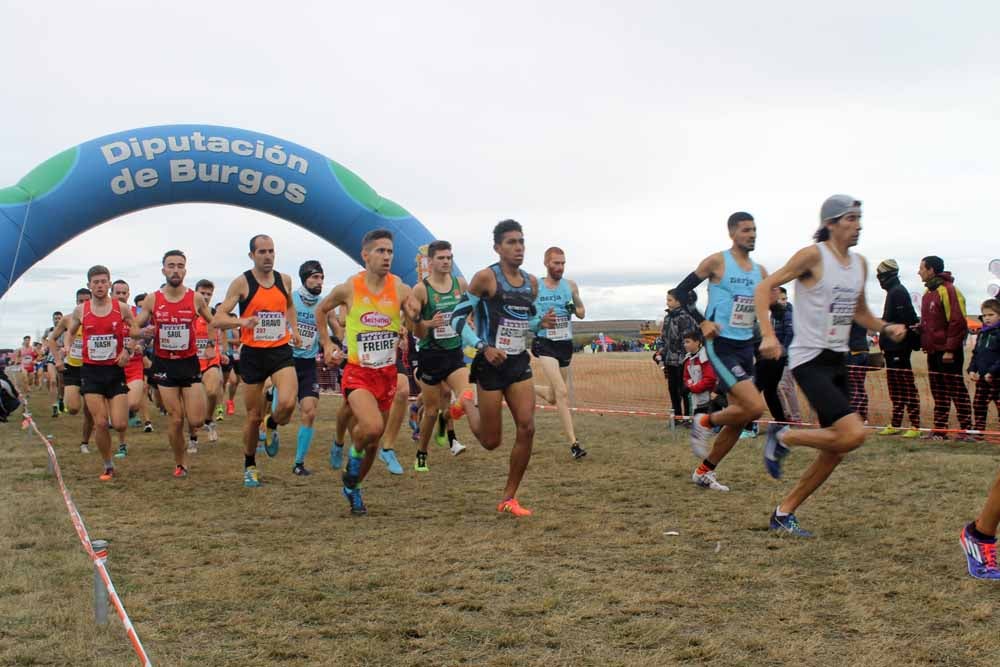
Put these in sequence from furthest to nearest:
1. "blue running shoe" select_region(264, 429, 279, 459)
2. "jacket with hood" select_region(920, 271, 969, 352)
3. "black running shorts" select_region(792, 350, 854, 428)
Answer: "jacket with hood" select_region(920, 271, 969, 352), "blue running shoe" select_region(264, 429, 279, 459), "black running shorts" select_region(792, 350, 854, 428)

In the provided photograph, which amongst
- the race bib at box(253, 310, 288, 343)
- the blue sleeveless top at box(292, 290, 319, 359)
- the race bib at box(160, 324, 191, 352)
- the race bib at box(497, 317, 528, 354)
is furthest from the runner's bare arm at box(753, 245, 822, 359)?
the race bib at box(160, 324, 191, 352)

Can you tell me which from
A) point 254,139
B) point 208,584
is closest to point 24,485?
point 208,584

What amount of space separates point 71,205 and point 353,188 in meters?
4.46

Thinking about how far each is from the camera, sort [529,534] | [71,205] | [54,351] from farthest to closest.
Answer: [71,205] → [54,351] → [529,534]

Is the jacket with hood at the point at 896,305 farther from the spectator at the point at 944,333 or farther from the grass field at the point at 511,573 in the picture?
the grass field at the point at 511,573

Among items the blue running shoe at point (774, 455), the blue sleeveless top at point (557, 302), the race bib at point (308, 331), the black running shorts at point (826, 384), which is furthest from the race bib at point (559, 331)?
the black running shorts at point (826, 384)

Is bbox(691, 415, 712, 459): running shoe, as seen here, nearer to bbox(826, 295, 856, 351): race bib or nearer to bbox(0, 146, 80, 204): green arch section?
bbox(826, 295, 856, 351): race bib

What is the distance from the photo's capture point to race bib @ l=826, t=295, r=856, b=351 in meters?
5.12

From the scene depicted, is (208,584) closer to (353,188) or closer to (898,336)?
(898,336)

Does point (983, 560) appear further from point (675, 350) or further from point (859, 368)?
point (859, 368)

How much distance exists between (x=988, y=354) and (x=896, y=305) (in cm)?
133

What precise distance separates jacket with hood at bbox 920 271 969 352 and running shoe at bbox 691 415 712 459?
→ 171 inches

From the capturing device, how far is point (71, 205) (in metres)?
13.5

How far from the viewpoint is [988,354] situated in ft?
31.2
